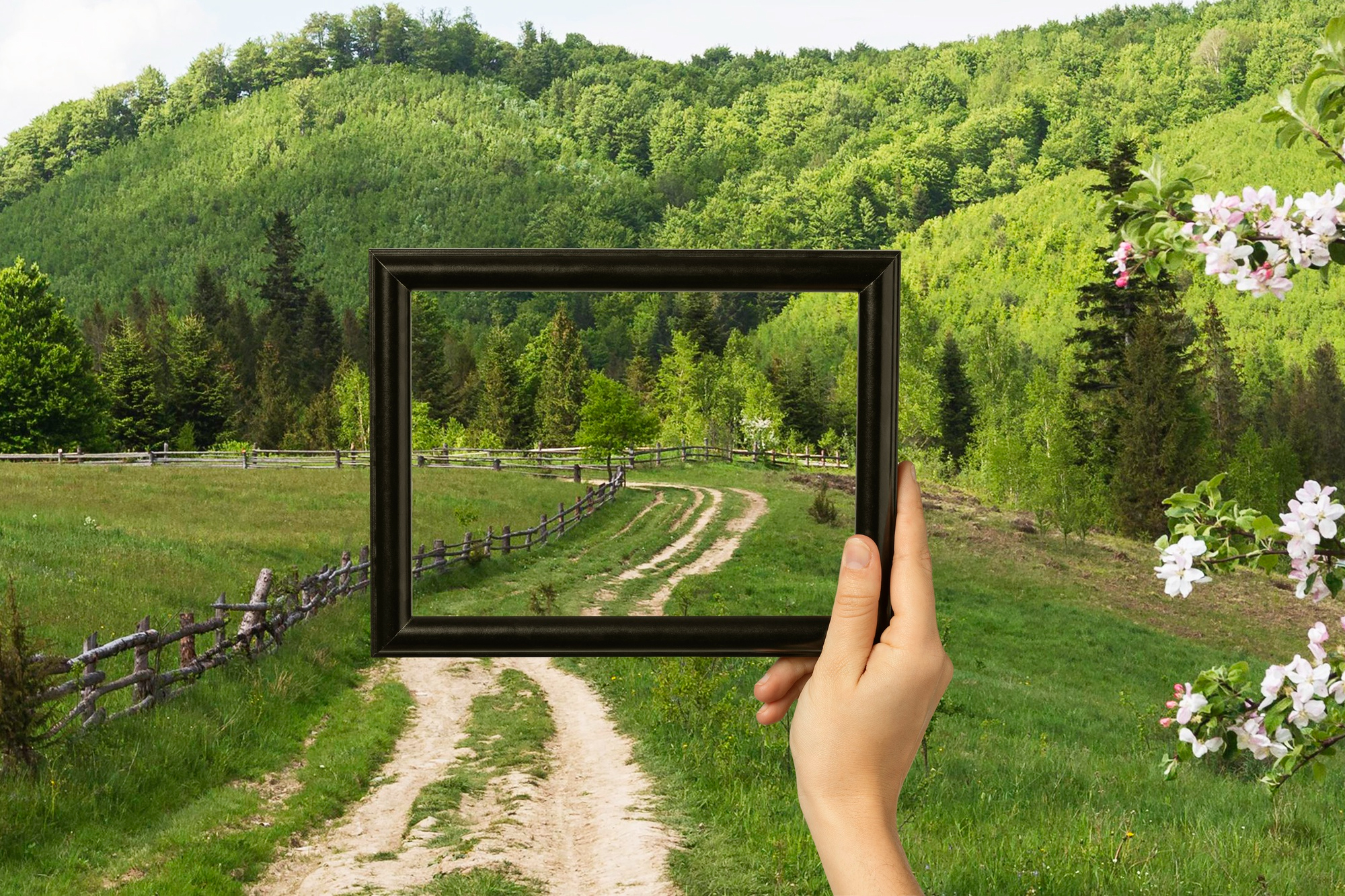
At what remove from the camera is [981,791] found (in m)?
9.13

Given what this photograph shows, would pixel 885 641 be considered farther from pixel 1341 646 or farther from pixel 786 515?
pixel 1341 646

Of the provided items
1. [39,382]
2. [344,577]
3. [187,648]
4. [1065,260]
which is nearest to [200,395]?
[39,382]

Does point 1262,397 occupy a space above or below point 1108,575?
above

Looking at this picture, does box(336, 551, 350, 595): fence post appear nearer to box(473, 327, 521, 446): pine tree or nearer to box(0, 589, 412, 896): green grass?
box(0, 589, 412, 896): green grass

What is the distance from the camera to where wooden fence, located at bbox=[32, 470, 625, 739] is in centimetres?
386

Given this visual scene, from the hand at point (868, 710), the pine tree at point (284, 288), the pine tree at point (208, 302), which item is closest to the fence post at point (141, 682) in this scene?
the hand at point (868, 710)

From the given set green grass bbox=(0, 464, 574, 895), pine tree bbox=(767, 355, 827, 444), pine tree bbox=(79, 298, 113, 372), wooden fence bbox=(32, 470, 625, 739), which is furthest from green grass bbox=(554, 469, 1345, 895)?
pine tree bbox=(79, 298, 113, 372)

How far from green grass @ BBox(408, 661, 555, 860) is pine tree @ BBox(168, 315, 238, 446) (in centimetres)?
3034

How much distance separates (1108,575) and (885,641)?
3258 cm

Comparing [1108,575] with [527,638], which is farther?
[1108,575]

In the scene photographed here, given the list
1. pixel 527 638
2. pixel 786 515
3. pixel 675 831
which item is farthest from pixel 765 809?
pixel 527 638

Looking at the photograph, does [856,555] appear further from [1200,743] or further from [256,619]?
[256,619]

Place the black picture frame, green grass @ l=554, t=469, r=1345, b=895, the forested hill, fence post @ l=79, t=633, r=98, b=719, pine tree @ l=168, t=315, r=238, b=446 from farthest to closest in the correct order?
the forested hill
pine tree @ l=168, t=315, r=238, b=446
fence post @ l=79, t=633, r=98, b=719
green grass @ l=554, t=469, r=1345, b=895
the black picture frame

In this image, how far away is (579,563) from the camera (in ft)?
11.0
